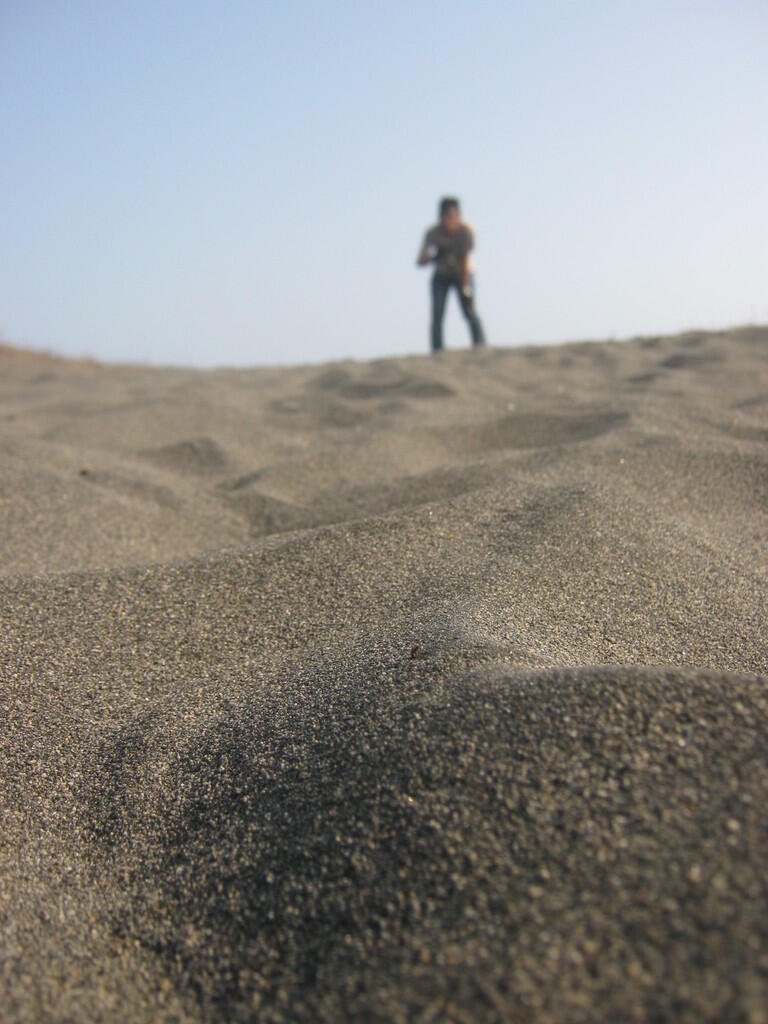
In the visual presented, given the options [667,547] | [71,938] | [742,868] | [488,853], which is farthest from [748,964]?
[667,547]

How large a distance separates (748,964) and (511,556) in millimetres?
1073

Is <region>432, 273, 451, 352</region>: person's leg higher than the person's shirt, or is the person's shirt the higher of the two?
the person's shirt

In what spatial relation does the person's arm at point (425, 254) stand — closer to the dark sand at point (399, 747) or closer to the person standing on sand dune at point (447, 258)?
the person standing on sand dune at point (447, 258)

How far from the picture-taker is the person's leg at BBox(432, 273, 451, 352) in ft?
21.1

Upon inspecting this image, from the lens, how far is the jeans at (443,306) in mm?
6422

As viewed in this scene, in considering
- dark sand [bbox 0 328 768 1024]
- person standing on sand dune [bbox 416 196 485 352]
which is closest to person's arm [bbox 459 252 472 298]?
person standing on sand dune [bbox 416 196 485 352]

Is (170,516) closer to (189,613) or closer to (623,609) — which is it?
(189,613)

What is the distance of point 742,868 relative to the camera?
0.72 m

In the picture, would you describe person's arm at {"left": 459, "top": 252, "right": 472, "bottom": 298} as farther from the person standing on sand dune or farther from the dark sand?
the dark sand

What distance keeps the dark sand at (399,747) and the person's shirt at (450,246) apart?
416cm

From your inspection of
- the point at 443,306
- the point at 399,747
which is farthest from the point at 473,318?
the point at 399,747

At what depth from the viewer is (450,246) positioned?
252 inches

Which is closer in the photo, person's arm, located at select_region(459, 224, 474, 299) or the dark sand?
the dark sand

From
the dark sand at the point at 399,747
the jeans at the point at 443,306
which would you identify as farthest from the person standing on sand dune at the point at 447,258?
the dark sand at the point at 399,747
